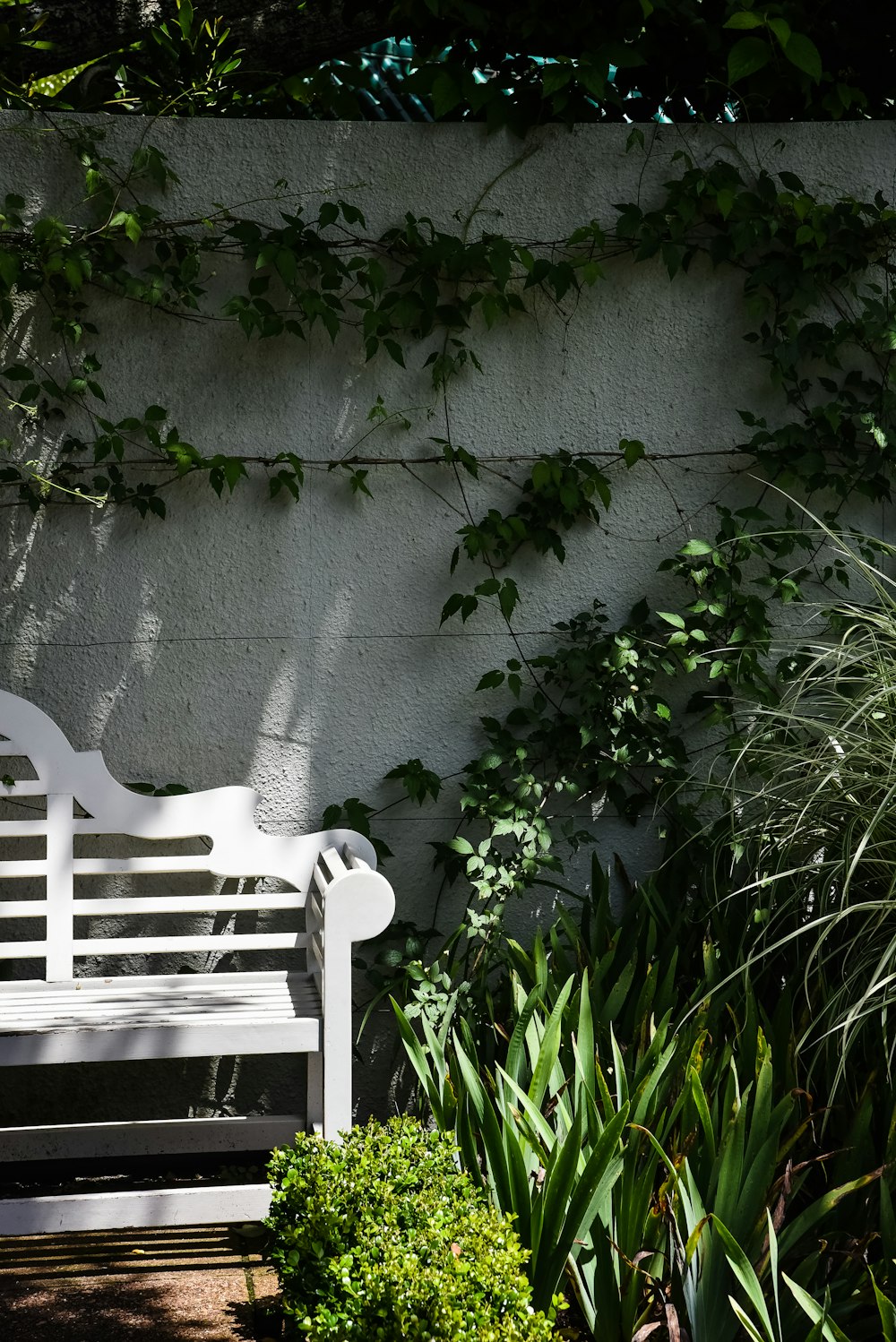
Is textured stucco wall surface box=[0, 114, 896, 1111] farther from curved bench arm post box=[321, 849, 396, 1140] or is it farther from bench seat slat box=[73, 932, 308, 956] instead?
curved bench arm post box=[321, 849, 396, 1140]

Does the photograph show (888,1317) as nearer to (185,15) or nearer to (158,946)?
(158,946)

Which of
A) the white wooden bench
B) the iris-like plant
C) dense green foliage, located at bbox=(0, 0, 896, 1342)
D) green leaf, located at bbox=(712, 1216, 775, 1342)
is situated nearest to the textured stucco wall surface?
dense green foliage, located at bbox=(0, 0, 896, 1342)

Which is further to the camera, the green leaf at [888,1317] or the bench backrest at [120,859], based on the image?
the bench backrest at [120,859]

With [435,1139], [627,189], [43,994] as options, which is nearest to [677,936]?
[435,1139]

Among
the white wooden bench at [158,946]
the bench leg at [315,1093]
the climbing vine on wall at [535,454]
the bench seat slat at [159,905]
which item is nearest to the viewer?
the white wooden bench at [158,946]

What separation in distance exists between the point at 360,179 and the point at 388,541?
91 cm

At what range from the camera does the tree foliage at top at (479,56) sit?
2.92m

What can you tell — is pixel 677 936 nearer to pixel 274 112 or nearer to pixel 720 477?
pixel 720 477

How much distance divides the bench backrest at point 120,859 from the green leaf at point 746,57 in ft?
6.82

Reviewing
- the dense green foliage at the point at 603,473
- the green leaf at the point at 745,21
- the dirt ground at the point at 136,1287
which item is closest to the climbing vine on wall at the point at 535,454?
the dense green foliage at the point at 603,473

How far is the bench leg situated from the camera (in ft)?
7.98

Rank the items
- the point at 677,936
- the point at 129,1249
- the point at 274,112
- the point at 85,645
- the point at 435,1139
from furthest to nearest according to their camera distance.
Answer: the point at 274,112 → the point at 85,645 → the point at 677,936 → the point at 129,1249 → the point at 435,1139

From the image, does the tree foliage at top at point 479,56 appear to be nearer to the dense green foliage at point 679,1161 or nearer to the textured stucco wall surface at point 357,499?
the textured stucco wall surface at point 357,499

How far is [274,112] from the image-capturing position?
3359mm
